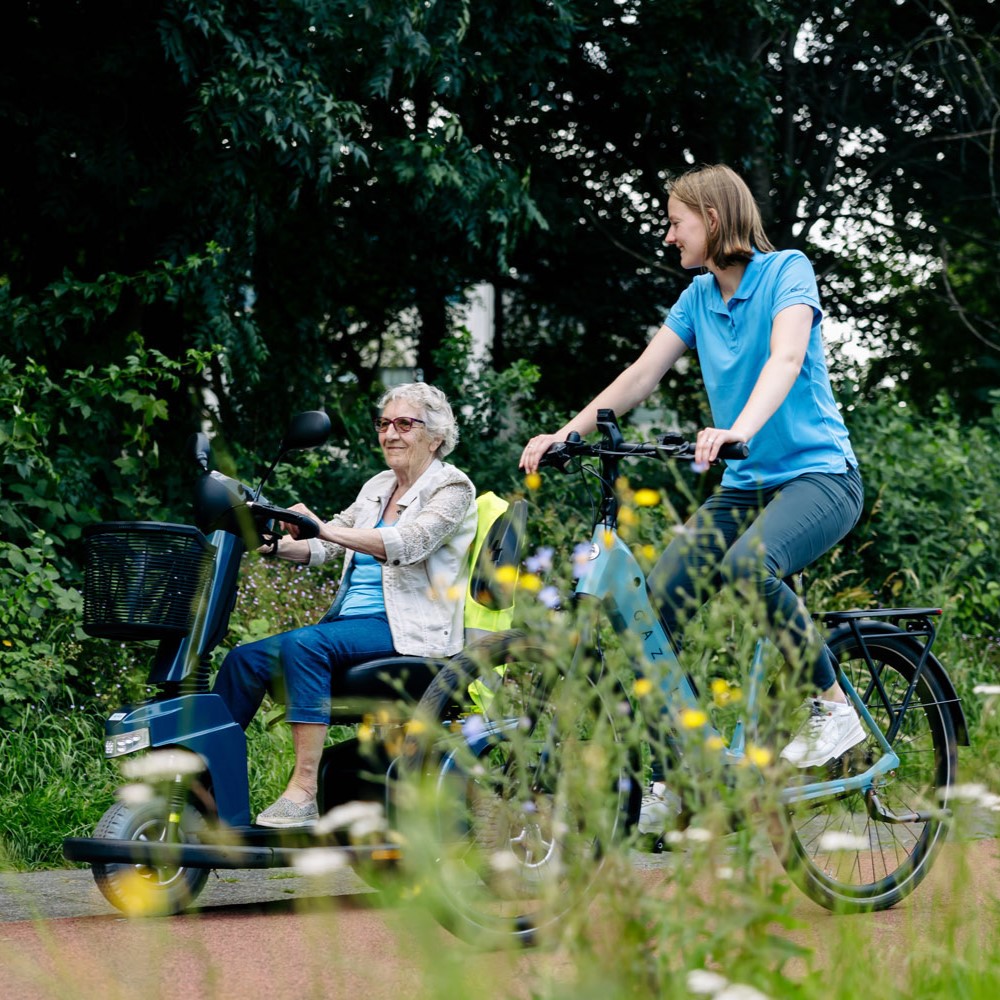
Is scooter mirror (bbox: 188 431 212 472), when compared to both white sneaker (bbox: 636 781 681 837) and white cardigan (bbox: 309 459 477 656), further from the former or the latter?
white sneaker (bbox: 636 781 681 837)

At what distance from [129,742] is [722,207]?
85.4 inches

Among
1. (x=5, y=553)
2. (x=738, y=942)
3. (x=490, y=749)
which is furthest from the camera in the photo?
(x=5, y=553)

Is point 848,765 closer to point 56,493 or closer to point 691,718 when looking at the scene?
point 691,718

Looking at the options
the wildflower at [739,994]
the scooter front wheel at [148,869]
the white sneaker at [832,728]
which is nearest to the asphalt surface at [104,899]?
the scooter front wheel at [148,869]

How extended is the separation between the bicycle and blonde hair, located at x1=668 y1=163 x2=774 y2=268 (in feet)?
1.93

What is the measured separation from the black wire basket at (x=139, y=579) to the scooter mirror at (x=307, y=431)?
15.3 inches

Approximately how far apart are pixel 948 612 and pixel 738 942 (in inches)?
238

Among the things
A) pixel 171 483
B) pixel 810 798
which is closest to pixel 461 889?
pixel 810 798

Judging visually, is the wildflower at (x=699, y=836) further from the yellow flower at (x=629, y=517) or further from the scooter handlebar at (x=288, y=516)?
the scooter handlebar at (x=288, y=516)

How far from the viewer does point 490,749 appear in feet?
12.5

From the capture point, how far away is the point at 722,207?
406 cm

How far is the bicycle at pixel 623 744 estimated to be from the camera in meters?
2.96

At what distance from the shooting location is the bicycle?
2.96 m

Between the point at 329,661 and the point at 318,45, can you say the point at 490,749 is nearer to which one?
the point at 329,661
